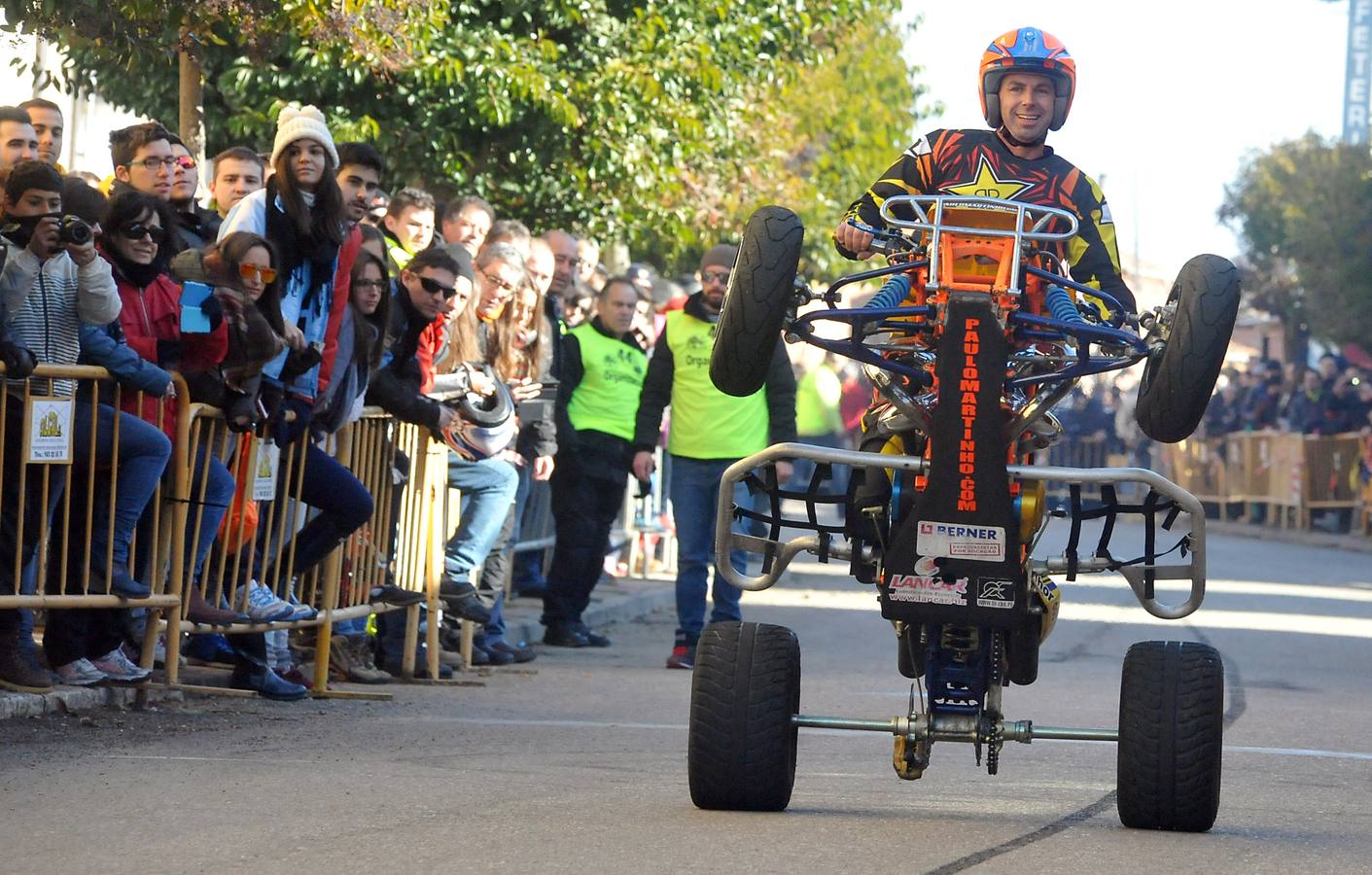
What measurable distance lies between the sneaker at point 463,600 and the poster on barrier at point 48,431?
2956 millimetres

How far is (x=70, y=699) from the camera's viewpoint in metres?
8.60

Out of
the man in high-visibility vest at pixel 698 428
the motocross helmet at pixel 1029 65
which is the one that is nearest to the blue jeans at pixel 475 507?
the man in high-visibility vest at pixel 698 428

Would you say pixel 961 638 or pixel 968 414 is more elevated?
pixel 968 414

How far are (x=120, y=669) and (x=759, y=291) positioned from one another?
3.63m

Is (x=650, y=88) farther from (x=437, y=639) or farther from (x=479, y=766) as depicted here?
(x=479, y=766)

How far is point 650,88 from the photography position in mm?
17531

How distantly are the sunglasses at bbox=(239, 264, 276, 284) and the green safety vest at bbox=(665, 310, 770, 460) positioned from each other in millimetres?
3321

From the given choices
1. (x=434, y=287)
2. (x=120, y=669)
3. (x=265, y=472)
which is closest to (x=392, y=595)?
(x=265, y=472)

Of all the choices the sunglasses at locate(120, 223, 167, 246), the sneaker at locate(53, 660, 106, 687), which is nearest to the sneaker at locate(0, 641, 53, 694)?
the sneaker at locate(53, 660, 106, 687)

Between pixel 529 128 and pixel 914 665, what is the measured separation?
36.8 ft

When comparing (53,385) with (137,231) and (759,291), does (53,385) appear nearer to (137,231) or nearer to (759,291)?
(137,231)

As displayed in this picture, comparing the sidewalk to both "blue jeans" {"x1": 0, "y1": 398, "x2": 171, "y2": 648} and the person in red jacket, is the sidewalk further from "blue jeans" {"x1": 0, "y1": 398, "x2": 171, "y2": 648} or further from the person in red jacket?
the person in red jacket

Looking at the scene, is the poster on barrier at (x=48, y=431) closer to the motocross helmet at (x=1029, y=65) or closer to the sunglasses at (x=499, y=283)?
the motocross helmet at (x=1029, y=65)

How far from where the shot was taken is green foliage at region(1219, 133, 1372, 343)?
129ft
